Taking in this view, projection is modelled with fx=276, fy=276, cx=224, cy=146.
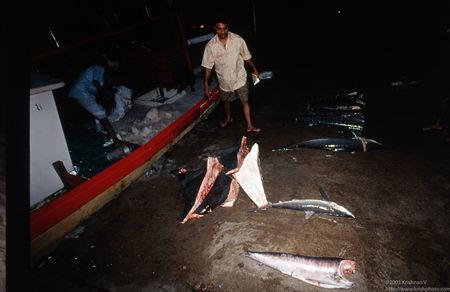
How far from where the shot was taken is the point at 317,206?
386cm

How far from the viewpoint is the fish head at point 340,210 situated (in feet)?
12.2

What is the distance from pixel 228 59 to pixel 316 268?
4.00 m

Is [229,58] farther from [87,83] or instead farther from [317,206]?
[317,206]

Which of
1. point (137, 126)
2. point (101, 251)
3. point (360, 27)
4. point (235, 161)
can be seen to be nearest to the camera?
point (101, 251)

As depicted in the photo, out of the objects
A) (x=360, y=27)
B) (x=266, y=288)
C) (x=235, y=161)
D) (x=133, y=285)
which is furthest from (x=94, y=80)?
(x=360, y=27)

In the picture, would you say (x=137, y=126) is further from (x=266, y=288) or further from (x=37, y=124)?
(x=266, y=288)

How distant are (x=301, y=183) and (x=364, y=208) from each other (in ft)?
3.23

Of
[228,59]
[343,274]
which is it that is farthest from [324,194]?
[228,59]

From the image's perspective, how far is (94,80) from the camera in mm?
5461

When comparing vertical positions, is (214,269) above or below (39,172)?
below

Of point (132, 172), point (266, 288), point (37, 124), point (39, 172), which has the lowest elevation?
point (266, 288)

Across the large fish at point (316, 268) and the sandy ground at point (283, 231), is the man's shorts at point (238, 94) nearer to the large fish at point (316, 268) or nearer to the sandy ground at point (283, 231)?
the sandy ground at point (283, 231)

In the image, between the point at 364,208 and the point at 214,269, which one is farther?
the point at 364,208

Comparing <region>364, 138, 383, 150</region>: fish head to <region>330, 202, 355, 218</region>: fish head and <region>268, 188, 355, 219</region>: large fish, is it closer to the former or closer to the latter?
<region>268, 188, 355, 219</region>: large fish
